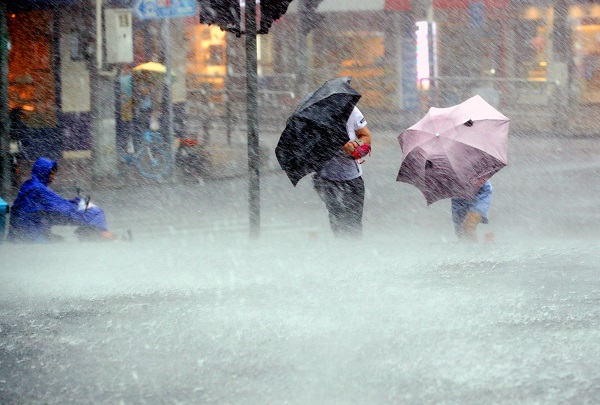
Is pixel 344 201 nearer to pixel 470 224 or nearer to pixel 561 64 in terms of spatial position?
pixel 470 224

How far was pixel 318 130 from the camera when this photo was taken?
7984 millimetres

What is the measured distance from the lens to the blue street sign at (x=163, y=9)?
14.3 metres

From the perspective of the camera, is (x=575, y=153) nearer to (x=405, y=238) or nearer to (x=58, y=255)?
(x=405, y=238)

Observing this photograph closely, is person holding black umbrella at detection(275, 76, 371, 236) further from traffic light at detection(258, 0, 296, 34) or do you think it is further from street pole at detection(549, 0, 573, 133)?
street pole at detection(549, 0, 573, 133)

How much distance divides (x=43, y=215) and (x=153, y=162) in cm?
888

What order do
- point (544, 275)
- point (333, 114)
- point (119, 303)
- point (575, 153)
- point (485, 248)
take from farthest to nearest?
1. point (575, 153)
2. point (485, 248)
3. point (333, 114)
4. point (544, 275)
5. point (119, 303)

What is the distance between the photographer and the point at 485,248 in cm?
858

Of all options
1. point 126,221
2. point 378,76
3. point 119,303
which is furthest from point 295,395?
point 378,76

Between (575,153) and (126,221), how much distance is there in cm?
1023

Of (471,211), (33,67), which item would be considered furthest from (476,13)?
(471,211)

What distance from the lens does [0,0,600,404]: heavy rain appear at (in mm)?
4973

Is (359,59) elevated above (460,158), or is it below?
above

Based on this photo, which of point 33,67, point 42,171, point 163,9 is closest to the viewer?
A: point 42,171

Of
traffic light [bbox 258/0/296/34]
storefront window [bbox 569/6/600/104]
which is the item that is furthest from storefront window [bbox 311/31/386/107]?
traffic light [bbox 258/0/296/34]
